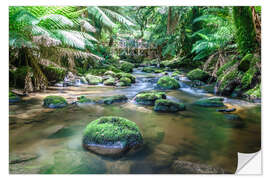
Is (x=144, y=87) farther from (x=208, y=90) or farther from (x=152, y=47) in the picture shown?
(x=208, y=90)

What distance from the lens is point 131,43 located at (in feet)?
7.57

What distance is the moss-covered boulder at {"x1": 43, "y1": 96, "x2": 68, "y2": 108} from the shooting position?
1.85m

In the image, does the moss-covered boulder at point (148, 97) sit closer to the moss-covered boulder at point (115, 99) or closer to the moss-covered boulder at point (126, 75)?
the moss-covered boulder at point (115, 99)

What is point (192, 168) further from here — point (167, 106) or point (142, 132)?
point (167, 106)

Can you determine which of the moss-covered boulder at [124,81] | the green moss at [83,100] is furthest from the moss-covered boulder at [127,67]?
the green moss at [83,100]

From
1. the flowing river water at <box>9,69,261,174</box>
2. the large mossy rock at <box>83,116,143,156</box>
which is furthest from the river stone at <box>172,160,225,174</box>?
the large mossy rock at <box>83,116,143,156</box>

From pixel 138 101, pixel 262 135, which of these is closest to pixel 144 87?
pixel 138 101

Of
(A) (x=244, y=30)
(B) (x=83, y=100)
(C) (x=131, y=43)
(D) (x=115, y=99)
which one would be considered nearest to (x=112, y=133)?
(D) (x=115, y=99)

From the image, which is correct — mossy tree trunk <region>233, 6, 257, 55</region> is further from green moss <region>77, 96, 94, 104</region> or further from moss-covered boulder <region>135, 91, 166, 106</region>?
green moss <region>77, 96, 94, 104</region>

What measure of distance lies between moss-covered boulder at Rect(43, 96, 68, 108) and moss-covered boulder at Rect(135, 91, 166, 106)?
33.3 inches
